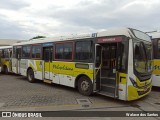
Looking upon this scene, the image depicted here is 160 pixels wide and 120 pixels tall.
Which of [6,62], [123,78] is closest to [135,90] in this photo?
[123,78]

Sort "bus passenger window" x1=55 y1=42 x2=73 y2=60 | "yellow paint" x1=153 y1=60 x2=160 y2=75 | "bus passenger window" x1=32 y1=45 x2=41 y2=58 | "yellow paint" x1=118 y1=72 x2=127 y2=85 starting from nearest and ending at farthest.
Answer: "yellow paint" x1=118 y1=72 x2=127 y2=85
"bus passenger window" x1=55 y1=42 x2=73 y2=60
"yellow paint" x1=153 y1=60 x2=160 y2=75
"bus passenger window" x1=32 y1=45 x2=41 y2=58

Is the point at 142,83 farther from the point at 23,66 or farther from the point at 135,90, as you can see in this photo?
the point at 23,66

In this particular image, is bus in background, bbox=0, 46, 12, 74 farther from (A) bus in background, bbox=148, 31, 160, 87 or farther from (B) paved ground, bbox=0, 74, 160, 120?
(A) bus in background, bbox=148, 31, 160, 87

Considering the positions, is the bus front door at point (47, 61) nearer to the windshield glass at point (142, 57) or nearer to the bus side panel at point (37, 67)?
the bus side panel at point (37, 67)

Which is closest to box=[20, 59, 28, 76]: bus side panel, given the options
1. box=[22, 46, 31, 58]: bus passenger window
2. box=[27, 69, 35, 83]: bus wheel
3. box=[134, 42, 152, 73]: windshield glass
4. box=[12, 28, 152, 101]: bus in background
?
box=[22, 46, 31, 58]: bus passenger window

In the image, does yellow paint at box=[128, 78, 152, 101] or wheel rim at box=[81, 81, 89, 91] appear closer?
yellow paint at box=[128, 78, 152, 101]

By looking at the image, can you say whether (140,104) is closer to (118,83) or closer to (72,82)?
(118,83)

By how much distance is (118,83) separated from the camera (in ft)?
22.3

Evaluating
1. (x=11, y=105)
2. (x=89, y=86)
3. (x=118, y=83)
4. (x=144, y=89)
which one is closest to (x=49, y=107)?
(x=11, y=105)

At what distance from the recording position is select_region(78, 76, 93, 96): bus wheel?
7961 mm

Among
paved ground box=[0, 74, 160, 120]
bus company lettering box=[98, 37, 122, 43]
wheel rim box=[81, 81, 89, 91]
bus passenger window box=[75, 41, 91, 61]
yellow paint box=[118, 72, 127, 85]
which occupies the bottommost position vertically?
paved ground box=[0, 74, 160, 120]

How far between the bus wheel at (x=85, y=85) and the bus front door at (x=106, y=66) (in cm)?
38

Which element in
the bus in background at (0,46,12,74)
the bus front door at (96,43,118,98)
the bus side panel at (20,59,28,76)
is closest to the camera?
the bus front door at (96,43,118,98)

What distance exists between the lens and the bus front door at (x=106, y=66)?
755cm
